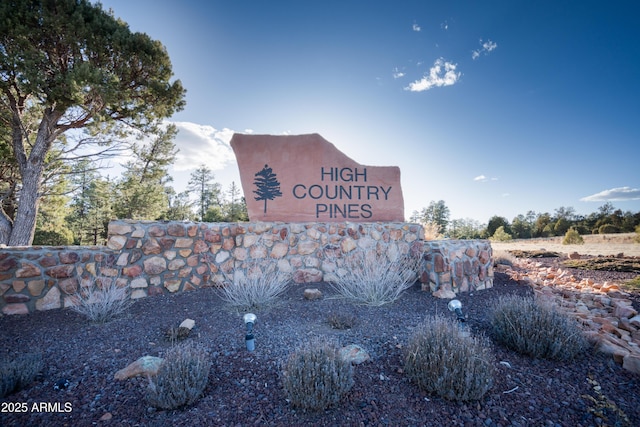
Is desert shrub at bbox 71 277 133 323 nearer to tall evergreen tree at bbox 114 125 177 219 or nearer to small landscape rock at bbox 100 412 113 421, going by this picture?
small landscape rock at bbox 100 412 113 421

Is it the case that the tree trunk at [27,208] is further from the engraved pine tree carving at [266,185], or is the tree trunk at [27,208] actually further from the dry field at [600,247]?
the dry field at [600,247]

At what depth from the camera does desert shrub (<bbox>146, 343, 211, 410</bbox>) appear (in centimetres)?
205

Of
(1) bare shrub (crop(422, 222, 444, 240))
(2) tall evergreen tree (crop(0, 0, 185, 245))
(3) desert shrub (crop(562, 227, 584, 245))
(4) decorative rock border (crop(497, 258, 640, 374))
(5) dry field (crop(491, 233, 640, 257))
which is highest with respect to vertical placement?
(2) tall evergreen tree (crop(0, 0, 185, 245))

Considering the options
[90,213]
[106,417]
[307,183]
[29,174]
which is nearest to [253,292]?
[106,417]

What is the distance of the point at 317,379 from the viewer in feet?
6.70

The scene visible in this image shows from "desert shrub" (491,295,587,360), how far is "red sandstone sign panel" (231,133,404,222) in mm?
3378

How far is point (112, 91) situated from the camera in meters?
9.45

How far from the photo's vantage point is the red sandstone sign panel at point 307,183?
223 inches

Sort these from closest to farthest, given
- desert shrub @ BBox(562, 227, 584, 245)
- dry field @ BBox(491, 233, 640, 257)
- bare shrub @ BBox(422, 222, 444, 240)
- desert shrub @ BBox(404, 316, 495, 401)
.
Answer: desert shrub @ BBox(404, 316, 495, 401) → bare shrub @ BBox(422, 222, 444, 240) → dry field @ BBox(491, 233, 640, 257) → desert shrub @ BBox(562, 227, 584, 245)

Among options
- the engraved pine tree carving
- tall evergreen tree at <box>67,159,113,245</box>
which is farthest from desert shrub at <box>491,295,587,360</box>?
tall evergreen tree at <box>67,159,113,245</box>

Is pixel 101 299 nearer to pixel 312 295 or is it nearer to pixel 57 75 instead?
pixel 312 295

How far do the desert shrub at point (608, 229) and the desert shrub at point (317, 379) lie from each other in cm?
2560

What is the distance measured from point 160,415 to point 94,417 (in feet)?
1.56

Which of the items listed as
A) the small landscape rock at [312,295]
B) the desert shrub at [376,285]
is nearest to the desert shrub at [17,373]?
the small landscape rock at [312,295]
